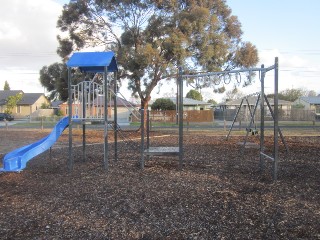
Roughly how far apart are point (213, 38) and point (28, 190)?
1877 cm

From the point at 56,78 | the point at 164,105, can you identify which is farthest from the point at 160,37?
the point at 164,105

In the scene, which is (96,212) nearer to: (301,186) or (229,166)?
(301,186)

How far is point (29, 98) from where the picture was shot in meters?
78.3

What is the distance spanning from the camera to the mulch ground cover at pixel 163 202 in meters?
4.86

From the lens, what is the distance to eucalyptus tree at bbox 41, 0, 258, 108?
22562mm

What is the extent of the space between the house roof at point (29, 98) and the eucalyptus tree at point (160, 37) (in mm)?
53871

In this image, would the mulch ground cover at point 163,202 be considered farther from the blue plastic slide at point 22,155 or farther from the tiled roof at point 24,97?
the tiled roof at point 24,97

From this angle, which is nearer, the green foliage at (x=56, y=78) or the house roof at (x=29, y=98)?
the green foliage at (x=56, y=78)

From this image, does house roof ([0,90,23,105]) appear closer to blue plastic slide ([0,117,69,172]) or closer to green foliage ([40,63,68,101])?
green foliage ([40,63,68,101])

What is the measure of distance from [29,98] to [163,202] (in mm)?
77543

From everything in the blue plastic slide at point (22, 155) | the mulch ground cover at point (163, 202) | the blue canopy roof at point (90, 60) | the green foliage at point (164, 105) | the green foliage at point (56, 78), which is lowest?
the mulch ground cover at point (163, 202)

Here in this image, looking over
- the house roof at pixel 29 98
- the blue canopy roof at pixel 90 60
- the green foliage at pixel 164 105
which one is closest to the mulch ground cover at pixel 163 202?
the blue canopy roof at pixel 90 60

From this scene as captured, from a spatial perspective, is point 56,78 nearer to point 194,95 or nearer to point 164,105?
point 164,105

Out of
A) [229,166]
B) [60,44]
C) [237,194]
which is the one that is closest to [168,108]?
[60,44]
